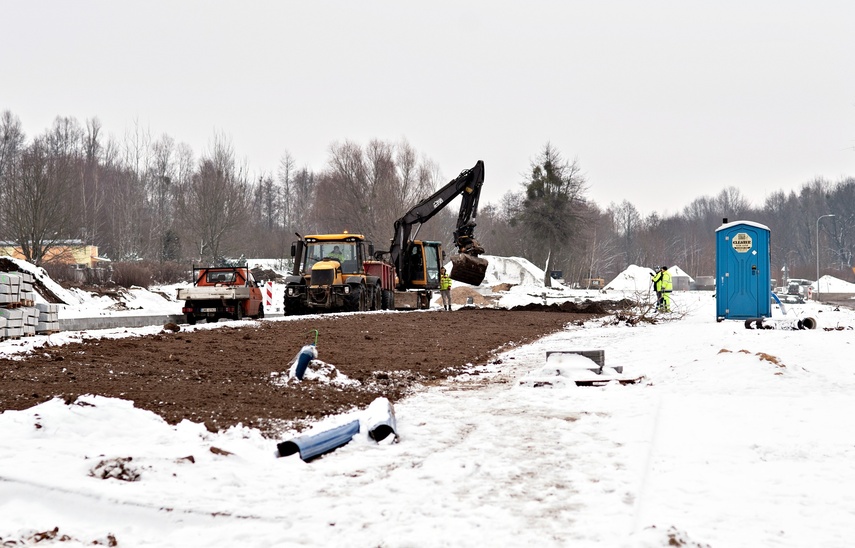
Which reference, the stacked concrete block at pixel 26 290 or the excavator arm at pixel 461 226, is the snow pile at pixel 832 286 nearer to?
the excavator arm at pixel 461 226

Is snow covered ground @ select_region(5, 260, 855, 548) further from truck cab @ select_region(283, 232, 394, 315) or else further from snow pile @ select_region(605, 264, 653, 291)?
snow pile @ select_region(605, 264, 653, 291)

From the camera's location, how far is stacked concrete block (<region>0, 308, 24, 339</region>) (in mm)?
14180

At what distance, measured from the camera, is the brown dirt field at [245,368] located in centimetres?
746

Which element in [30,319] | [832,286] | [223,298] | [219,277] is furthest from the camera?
[832,286]

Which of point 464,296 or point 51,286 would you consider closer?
point 51,286

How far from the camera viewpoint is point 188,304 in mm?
23531

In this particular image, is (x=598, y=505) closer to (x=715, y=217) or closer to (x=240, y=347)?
(x=240, y=347)

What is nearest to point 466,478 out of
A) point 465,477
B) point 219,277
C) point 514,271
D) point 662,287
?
point 465,477

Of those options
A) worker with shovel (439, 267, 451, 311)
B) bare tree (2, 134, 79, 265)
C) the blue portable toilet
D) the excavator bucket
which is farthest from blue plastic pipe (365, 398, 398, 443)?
bare tree (2, 134, 79, 265)

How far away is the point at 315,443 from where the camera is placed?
237 inches

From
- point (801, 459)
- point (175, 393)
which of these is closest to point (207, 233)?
point (175, 393)

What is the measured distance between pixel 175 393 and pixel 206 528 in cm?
394

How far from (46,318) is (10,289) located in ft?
6.52

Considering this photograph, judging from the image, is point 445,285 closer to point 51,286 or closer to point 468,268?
point 468,268
